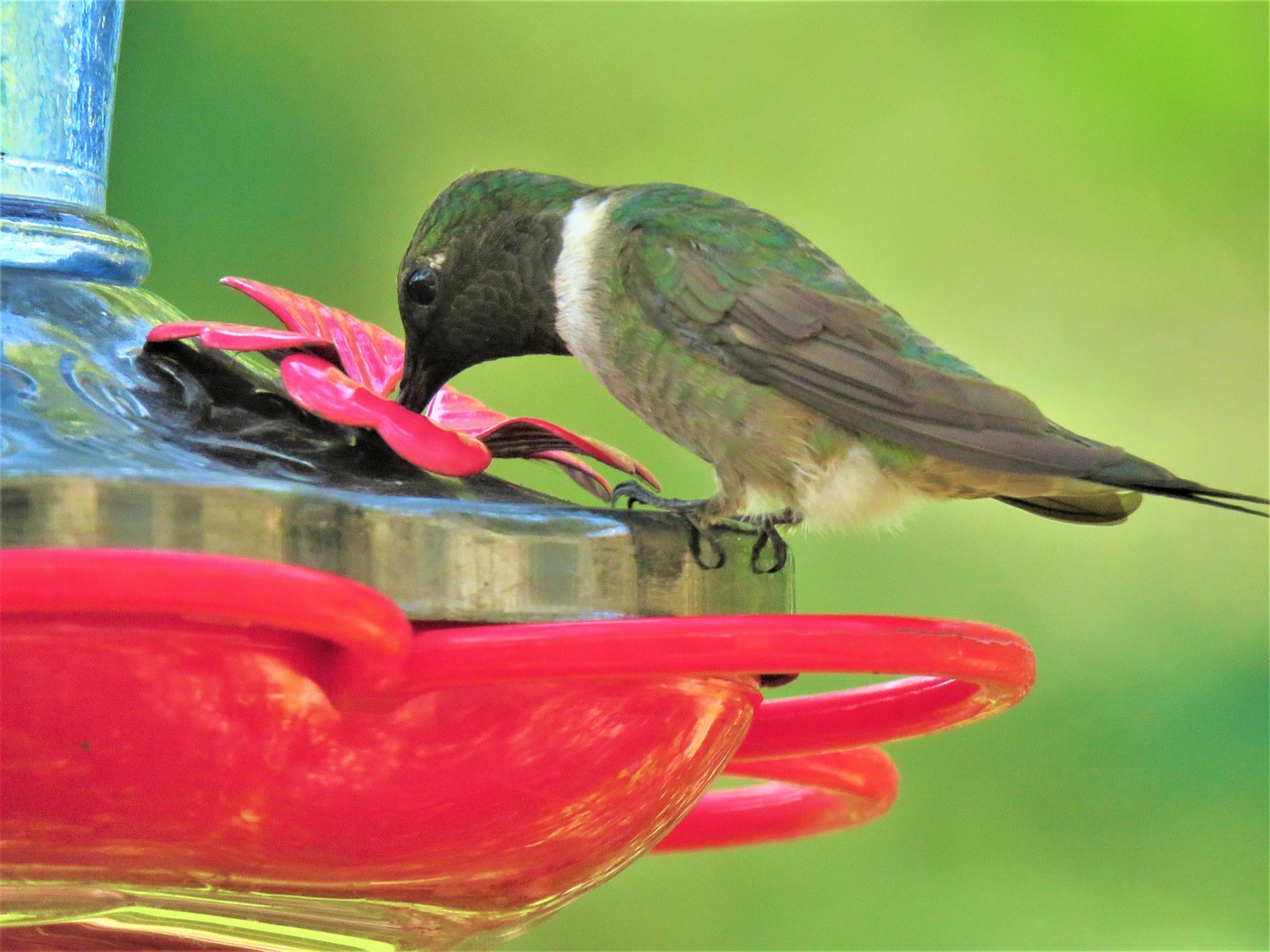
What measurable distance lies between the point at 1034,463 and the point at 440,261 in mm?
735

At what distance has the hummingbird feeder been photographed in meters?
1.04

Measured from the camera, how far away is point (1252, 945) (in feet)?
11.1

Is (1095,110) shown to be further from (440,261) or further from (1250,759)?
(440,261)

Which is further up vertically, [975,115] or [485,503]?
[975,115]

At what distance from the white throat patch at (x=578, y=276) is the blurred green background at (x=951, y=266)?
1.16m

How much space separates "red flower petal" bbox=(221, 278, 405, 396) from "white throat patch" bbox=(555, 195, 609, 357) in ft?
0.86

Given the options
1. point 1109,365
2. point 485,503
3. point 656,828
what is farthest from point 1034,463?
point 1109,365

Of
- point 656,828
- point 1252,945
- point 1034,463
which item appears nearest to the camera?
point 656,828

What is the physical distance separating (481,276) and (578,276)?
12cm

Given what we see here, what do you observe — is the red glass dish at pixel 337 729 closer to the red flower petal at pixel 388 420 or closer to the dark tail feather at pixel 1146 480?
the red flower petal at pixel 388 420

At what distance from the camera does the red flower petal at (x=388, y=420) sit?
4.08 ft

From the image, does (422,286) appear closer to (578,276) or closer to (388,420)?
(578,276)

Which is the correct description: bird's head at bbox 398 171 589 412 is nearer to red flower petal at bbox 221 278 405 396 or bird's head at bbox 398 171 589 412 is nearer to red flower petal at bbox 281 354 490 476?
red flower petal at bbox 221 278 405 396

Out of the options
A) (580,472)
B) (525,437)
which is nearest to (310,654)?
(525,437)
